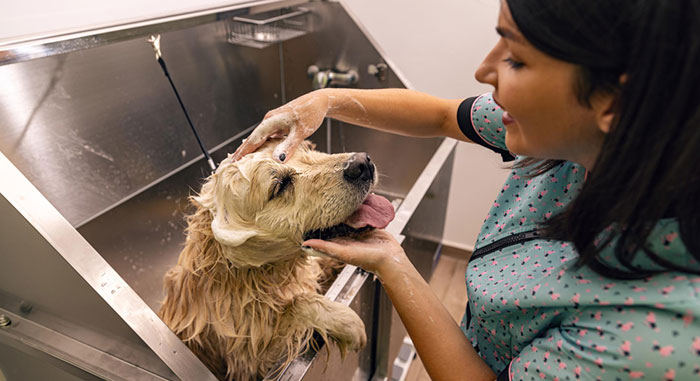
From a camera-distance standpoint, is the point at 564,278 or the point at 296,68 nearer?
the point at 564,278

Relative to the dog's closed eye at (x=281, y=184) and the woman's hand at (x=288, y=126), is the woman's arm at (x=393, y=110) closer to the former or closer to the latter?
the woman's hand at (x=288, y=126)

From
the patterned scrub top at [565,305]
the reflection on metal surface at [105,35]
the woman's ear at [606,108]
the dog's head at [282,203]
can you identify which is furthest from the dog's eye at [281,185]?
the reflection on metal surface at [105,35]

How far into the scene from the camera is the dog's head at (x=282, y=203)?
2.50ft

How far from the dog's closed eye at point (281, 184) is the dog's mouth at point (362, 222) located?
0.10 meters

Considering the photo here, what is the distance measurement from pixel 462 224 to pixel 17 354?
1963 mm

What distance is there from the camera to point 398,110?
102 centimetres

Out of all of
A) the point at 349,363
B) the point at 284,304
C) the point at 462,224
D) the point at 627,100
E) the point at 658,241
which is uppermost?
the point at 627,100

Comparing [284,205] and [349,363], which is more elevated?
[284,205]

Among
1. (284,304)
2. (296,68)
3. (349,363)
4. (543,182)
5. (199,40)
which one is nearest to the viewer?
(543,182)

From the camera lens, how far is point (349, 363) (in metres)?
1.03

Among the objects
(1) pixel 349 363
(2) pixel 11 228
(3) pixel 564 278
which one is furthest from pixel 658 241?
(2) pixel 11 228

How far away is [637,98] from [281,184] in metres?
0.56

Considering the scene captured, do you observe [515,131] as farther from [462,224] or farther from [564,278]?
[462,224]

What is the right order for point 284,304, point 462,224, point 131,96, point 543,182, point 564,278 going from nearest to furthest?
point 564,278 < point 543,182 < point 284,304 < point 131,96 < point 462,224
